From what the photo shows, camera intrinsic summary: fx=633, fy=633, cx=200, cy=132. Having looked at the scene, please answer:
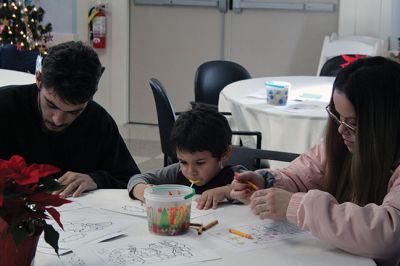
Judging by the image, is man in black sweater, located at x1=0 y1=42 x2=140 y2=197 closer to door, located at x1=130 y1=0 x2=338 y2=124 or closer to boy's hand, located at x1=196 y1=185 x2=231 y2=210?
boy's hand, located at x1=196 y1=185 x2=231 y2=210

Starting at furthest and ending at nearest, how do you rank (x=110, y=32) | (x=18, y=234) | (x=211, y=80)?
(x=110, y=32) → (x=211, y=80) → (x=18, y=234)

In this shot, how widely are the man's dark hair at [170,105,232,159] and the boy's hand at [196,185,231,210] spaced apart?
0.88ft

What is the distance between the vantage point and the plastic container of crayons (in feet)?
4.98

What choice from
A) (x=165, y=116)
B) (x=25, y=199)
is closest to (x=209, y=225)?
(x=25, y=199)

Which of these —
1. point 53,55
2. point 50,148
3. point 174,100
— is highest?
point 53,55

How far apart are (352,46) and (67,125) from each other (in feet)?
12.8

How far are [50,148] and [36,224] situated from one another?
0.98m

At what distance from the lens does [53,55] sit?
1911 mm

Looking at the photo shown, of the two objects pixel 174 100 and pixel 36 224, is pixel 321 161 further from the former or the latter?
pixel 174 100

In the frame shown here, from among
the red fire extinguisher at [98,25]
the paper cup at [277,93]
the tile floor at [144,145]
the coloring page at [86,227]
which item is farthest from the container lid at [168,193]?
the red fire extinguisher at [98,25]

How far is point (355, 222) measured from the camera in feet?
4.63

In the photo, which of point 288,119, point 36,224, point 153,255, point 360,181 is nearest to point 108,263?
point 153,255

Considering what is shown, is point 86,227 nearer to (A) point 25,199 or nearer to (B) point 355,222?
(A) point 25,199

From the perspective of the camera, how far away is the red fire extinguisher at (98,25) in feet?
21.1
